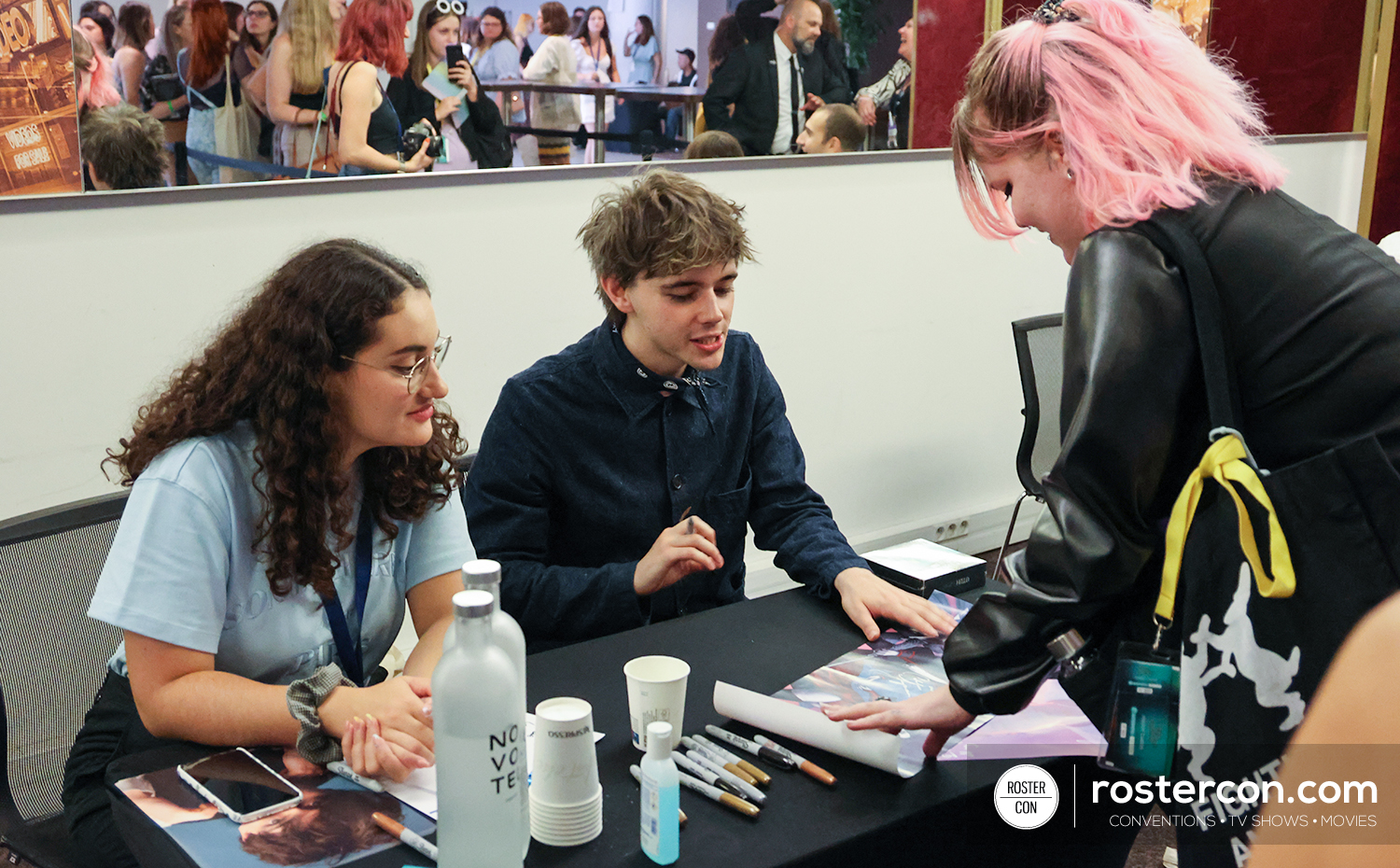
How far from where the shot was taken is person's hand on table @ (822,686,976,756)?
131 cm

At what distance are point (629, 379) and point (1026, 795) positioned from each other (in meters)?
0.96

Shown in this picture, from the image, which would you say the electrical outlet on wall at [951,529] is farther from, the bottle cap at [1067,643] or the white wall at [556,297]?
the bottle cap at [1067,643]

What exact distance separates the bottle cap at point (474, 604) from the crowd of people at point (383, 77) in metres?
1.75

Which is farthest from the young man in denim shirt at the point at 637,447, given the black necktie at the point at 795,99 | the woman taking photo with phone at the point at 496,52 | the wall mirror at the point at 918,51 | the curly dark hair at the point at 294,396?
the black necktie at the point at 795,99

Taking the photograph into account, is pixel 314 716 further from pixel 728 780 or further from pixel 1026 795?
pixel 1026 795

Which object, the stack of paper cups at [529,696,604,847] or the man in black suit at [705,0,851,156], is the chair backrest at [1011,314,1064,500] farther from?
the stack of paper cups at [529,696,604,847]

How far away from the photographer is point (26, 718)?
1.59 meters

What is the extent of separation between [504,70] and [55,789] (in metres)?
1.81

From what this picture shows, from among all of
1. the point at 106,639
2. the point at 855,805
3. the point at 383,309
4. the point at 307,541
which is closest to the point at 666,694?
the point at 855,805

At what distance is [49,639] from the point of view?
1604 millimetres

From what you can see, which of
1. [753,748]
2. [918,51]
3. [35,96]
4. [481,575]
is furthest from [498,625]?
[918,51]

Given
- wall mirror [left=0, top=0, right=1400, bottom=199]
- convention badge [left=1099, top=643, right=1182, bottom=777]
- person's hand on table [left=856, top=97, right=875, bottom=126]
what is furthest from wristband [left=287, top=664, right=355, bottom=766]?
person's hand on table [left=856, top=97, right=875, bottom=126]

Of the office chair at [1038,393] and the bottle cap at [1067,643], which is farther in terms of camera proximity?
the office chair at [1038,393]

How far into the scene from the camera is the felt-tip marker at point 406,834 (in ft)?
3.67
